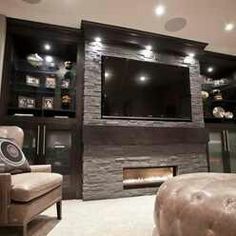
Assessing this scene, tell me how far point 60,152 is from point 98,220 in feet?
4.62

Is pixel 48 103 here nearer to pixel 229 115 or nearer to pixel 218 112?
pixel 218 112

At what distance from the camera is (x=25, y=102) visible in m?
3.53

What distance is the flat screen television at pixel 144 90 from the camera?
3.63 metres

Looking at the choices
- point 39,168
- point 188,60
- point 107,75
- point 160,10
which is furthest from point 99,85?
point 188,60

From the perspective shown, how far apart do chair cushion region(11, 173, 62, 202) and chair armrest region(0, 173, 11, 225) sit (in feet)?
0.13

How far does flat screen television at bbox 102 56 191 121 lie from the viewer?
3.63 m

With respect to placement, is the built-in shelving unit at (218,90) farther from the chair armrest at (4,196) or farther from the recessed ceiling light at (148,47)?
the chair armrest at (4,196)

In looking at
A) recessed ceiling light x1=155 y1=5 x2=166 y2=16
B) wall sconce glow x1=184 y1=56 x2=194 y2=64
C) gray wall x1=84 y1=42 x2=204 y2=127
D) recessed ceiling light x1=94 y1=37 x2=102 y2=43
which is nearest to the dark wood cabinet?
gray wall x1=84 y1=42 x2=204 y2=127

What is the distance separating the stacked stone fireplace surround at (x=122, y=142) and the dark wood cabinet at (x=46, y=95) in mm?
167

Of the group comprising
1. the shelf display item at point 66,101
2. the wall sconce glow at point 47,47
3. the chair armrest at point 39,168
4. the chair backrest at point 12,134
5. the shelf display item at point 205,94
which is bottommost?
the chair armrest at point 39,168

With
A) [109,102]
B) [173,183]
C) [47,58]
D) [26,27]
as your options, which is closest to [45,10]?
[26,27]

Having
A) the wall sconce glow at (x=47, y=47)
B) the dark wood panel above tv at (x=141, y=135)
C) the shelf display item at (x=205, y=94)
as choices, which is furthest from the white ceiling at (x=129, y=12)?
the dark wood panel above tv at (x=141, y=135)

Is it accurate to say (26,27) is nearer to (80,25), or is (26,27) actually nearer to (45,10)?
(45,10)

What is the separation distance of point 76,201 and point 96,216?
0.85 metres
